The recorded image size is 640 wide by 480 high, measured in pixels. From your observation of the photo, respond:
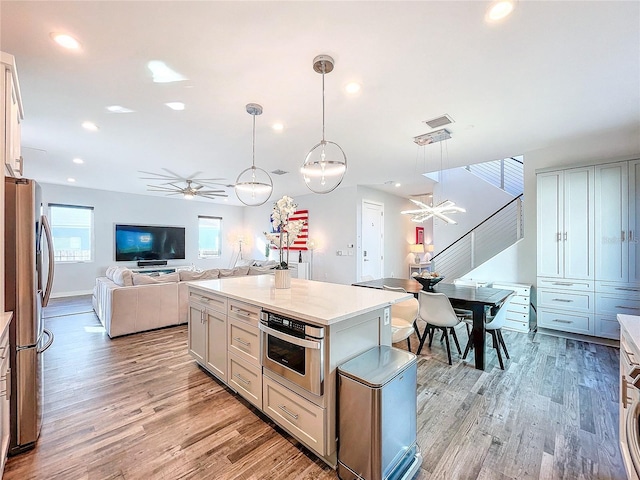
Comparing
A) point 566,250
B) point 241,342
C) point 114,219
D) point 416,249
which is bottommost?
point 241,342

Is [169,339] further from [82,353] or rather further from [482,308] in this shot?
[482,308]

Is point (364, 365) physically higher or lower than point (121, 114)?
lower

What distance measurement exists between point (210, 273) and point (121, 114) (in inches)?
98.6

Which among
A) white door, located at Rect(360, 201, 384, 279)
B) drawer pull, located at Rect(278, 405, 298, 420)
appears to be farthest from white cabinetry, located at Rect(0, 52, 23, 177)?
white door, located at Rect(360, 201, 384, 279)

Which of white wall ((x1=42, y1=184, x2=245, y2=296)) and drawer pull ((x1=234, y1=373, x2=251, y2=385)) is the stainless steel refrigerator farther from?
white wall ((x1=42, y1=184, x2=245, y2=296))

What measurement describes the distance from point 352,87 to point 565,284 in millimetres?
3957

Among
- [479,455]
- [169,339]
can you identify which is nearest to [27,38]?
→ [169,339]

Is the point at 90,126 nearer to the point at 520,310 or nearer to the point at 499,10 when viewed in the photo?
the point at 499,10

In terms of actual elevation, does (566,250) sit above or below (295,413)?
above

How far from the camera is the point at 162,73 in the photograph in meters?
2.32

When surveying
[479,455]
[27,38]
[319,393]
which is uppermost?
[27,38]

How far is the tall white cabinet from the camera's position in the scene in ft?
11.3

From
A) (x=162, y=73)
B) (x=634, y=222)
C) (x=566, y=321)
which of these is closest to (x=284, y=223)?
(x=162, y=73)

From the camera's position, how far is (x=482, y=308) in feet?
9.54
